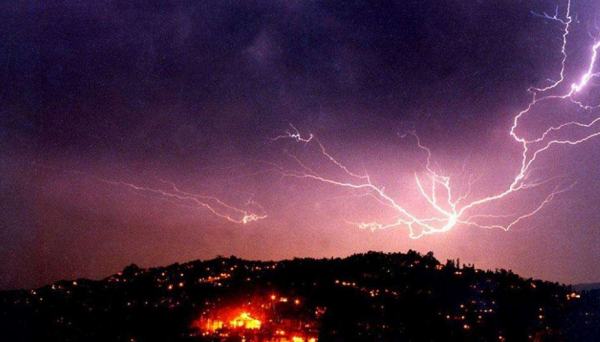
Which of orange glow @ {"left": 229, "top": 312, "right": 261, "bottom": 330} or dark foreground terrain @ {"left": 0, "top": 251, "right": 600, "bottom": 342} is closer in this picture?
dark foreground terrain @ {"left": 0, "top": 251, "right": 600, "bottom": 342}

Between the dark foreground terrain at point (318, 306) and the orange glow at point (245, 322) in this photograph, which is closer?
the dark foreground terrain at point (318, 306)

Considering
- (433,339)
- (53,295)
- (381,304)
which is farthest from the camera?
(53,295)

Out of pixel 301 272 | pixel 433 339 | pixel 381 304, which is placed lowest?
pixel 433 339

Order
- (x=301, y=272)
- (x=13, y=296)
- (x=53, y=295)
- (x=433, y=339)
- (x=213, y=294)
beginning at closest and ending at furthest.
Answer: (x=433, y=339) < (x=213, y=294) < (x=301, y=272) < (x=53, y=295) < (x=13, y=296)

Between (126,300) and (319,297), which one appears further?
(126,300)

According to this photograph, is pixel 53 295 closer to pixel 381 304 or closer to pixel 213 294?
pixel 213 294

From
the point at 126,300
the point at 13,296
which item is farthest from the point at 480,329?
the point at 13,296

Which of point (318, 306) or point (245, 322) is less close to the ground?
point (318, 306)

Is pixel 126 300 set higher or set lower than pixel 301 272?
lower
